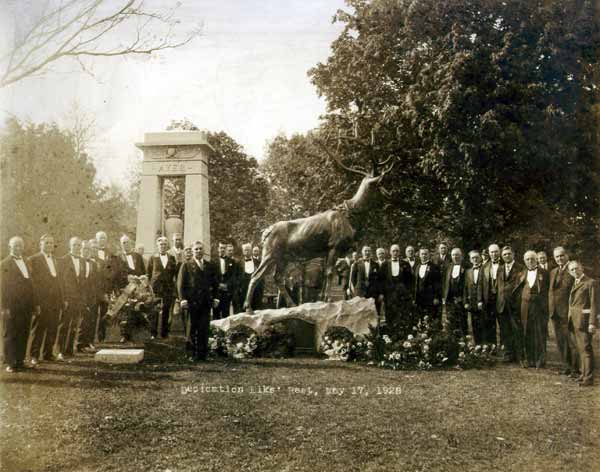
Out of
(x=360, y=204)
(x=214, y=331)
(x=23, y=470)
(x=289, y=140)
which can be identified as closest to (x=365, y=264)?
(x=360, y=204)

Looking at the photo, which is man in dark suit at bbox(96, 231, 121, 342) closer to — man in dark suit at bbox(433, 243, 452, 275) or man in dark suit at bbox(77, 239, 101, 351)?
man in dark suit at bbox(77, 239, 101, 351)

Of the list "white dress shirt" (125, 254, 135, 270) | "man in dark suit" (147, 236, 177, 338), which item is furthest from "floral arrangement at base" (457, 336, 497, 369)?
"white dress shirt" (125, 254, 135, 270)

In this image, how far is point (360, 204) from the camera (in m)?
9.75

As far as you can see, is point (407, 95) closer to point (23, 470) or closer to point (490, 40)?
point (490, 40)

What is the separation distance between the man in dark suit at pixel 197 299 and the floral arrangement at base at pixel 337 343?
6.53 ft

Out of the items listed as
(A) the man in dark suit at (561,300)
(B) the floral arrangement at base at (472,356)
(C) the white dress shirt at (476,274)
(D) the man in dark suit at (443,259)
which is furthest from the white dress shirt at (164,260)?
(A) the man in dark suit at (561,300)

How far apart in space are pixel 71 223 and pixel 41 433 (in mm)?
4430

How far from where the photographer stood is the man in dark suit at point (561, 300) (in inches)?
300

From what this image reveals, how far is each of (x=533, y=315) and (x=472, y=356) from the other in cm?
119

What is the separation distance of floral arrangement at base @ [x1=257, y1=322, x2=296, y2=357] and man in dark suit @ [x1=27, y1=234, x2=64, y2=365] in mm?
3175

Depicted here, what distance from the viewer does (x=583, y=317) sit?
711cm

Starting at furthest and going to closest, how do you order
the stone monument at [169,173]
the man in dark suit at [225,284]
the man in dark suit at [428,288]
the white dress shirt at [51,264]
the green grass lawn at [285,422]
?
the stone monument at [169,173] < the man in dark suit at [225,284] < the man in dark suit at [428,288] < the white dress shirt at [51,264] < the green grass lawn at [285,422]

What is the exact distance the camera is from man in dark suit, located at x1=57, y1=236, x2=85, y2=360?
7539 mm

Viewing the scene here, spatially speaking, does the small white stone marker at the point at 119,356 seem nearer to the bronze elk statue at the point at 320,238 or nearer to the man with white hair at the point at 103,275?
the man with white hair at the point at 103,275
